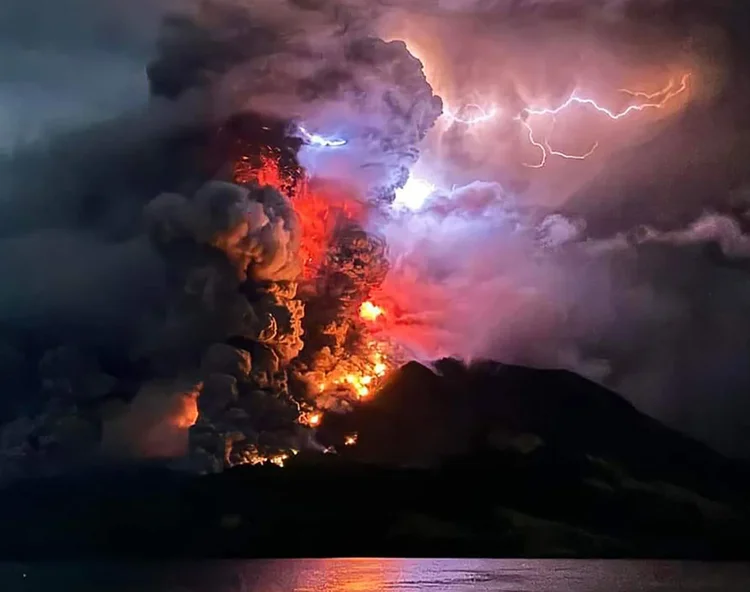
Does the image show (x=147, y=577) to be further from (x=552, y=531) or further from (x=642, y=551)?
(x=642, y=551)

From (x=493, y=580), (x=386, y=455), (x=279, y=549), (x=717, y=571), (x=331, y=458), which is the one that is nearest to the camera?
(x=386, y=455)

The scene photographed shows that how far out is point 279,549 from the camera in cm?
7719

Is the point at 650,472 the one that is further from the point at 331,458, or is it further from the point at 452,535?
the point at 331,458

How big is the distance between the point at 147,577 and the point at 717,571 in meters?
45.1

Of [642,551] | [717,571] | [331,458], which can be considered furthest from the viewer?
[717,571]

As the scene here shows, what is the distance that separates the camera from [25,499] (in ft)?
181

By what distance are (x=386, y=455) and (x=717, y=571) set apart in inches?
1337

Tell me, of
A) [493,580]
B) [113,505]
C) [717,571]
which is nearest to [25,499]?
[113,505]

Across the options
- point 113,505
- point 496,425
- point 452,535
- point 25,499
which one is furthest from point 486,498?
point 25,499

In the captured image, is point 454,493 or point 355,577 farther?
point 355,577

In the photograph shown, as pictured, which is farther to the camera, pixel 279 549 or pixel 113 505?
pixel 279 549

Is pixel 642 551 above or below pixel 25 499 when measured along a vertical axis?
below

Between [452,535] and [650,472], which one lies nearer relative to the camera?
[650,472]

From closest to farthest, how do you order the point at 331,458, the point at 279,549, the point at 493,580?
the point at 331,458
the point at 279,549
the point at 493,580
